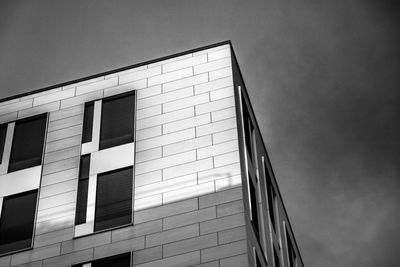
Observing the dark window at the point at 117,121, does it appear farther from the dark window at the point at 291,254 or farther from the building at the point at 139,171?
the dark window at the point at 291,254

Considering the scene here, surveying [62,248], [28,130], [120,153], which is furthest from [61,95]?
[62,248]

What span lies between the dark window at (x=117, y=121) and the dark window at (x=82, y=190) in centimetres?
107

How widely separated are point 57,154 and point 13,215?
3275 millimetres

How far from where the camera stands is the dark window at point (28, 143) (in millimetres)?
39531

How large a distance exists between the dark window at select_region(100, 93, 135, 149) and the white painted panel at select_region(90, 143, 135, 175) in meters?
0.40

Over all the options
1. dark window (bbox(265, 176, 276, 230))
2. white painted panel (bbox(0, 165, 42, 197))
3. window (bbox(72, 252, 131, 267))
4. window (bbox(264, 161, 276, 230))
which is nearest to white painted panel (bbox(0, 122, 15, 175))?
white painted panel (bbox(0, 165, 42, 197))

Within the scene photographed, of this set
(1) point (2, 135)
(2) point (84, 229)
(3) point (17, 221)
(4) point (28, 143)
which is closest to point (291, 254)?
(2) point (84, 229)

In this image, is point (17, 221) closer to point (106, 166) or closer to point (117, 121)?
point (106, 166)

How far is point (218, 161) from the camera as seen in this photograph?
35.9 m

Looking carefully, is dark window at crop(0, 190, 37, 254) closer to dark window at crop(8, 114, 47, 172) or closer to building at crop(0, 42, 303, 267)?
building at crop(0, 42, 303, 267)

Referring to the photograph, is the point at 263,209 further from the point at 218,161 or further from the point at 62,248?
the point at 62,248

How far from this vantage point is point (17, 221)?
37.7m

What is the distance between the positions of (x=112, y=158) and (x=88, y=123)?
8.72 ft

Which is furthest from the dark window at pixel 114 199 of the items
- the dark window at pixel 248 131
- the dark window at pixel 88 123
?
the dark window at pixel 248 131
